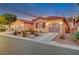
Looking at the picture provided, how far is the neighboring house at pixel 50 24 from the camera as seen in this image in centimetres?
212

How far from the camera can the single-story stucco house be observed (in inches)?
83.7

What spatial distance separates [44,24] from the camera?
2176 millimetres

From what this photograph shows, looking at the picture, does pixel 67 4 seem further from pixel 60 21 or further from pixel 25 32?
pixel 25 32

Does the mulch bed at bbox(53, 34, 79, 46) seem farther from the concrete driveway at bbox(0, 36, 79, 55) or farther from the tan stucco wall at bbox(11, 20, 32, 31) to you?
the tan stucco wall at bbox(11, 20, 32, 31)

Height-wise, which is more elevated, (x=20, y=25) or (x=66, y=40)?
(x=20, y=25)

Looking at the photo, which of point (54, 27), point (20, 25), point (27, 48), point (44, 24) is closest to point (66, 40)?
point (54, 27)

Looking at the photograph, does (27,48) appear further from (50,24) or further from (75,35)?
(75,35)

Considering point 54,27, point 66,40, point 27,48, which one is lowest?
point 27,48

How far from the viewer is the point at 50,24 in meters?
2.16

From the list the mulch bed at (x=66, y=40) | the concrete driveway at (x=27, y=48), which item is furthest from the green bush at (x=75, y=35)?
the concrete driveway at (x=27, y=48)

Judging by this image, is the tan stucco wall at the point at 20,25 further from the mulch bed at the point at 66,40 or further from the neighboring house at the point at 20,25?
the mulch bed at the point at 66,40

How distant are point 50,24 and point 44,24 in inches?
3.3

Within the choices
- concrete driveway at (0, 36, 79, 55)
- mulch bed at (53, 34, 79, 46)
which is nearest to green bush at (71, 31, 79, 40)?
mulch bed at (53, 34, 79, 46)

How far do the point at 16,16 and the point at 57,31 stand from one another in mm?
598
